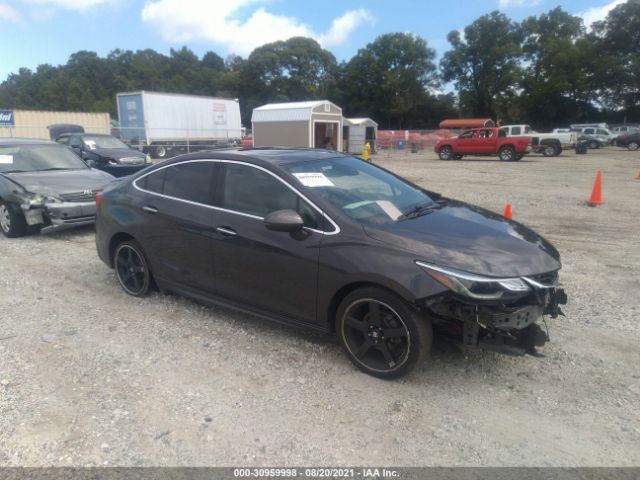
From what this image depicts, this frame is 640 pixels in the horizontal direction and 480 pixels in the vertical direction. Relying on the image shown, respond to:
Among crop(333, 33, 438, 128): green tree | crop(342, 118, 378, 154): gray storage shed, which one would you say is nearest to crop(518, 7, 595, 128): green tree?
crop(333, 33, 438, 128): green tree

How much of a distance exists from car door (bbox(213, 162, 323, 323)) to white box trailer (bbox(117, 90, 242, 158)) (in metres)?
26.0

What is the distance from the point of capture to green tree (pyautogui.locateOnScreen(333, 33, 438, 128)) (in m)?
71.8

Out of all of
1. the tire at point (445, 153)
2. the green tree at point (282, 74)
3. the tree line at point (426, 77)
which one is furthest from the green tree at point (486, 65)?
the tire at point (445, 153)

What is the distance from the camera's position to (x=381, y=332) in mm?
3328

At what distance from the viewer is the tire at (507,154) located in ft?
85.5

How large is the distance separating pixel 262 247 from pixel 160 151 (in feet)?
89.1

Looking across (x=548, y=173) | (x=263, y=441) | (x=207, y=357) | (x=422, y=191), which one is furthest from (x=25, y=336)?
(x=548, y=173)

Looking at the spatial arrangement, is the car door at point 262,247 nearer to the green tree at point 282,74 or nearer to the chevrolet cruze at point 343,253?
the chevrolet cruze at point 343,253

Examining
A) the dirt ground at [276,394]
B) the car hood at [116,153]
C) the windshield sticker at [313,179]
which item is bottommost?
the dirt ground at [276,394]

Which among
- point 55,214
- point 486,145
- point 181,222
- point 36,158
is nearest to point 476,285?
point 181,222

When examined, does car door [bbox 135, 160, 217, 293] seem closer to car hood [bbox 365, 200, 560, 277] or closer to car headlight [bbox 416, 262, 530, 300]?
car hood [bbox 365, 200, 560, 277]

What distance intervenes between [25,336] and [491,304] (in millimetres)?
3871

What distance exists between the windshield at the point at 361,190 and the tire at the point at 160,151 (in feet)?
85.8

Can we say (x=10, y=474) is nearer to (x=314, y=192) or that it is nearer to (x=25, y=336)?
(x=25, y=336)
